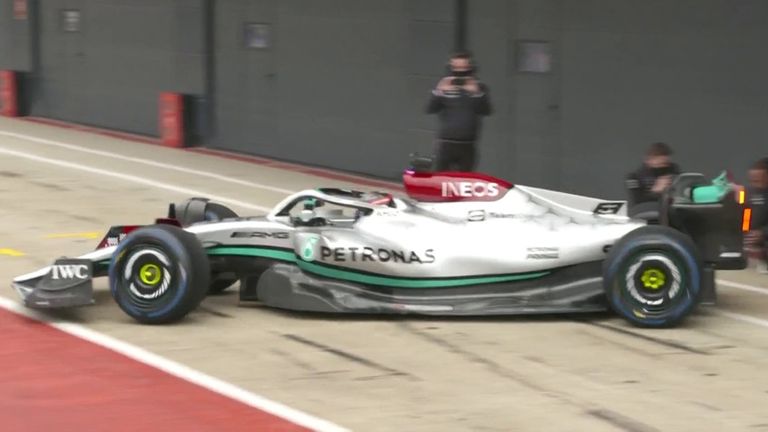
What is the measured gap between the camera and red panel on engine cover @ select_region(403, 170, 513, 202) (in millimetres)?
10227

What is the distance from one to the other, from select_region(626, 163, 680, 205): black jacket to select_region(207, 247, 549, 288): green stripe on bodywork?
8.14ft

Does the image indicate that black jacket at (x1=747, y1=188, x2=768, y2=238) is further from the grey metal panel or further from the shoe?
the grey metal panel

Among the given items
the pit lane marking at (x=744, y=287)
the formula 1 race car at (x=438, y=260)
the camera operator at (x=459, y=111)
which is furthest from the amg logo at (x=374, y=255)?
the camera operator at (x=459, y=111)

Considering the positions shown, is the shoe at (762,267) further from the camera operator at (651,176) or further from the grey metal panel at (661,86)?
the grey metal panel at (661,86)

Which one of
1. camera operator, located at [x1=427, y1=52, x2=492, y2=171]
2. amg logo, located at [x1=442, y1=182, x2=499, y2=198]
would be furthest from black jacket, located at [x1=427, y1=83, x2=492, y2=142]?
amg logo, located at [x1=442, y1=182, x2=499, y2=198]

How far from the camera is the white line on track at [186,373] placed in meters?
7.48

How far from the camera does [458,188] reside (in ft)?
33.7

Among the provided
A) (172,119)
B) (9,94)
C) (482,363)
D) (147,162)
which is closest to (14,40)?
(9,94)

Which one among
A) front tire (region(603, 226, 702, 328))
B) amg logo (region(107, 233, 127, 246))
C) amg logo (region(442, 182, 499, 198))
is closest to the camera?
front tire (region(603, 226, 702, 328))

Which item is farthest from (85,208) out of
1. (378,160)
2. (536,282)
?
(536,282)

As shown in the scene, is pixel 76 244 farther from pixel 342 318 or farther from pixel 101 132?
pixel 101 132

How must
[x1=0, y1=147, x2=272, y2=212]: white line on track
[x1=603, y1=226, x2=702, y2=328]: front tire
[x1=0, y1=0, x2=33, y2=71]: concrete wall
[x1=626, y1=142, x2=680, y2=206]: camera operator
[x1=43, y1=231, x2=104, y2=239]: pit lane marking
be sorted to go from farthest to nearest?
[x1=0, y1=0, x2=33, y2=71]: concrete wall → [x1=0, y1=147, x2=272, y2=212]: white line on track → [x1=43, y1=231, x2=104, y2=239]: pit lane marking → [x1=626, y1=142, x2=680, y2=206]: camera operator → [x1=603, y1=226, x2=702, y2=328]: front tire

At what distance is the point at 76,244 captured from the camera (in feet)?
42.2

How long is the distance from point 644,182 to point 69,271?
502cm
